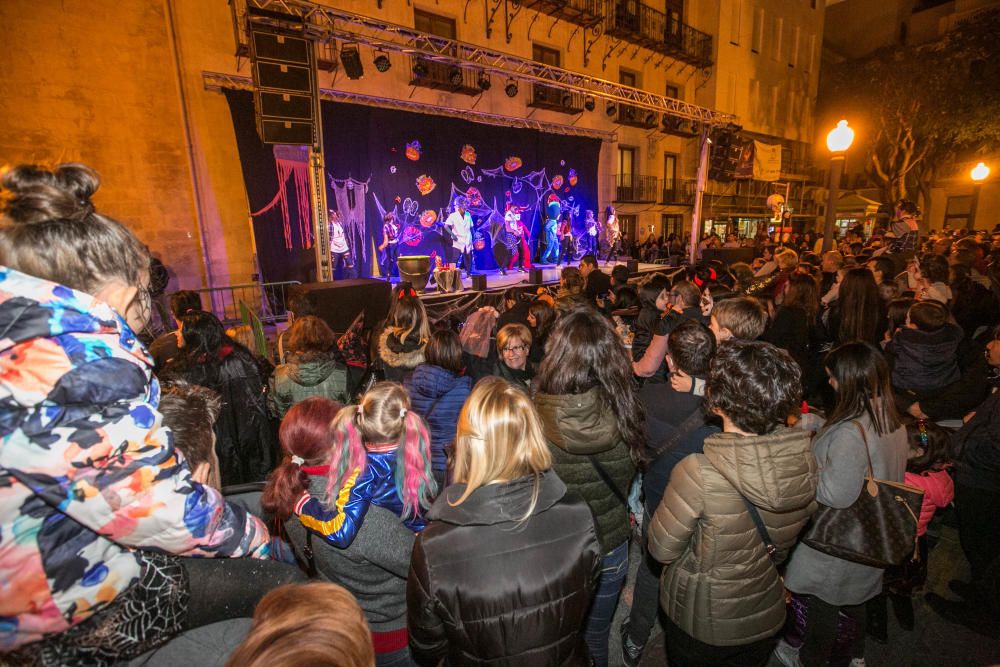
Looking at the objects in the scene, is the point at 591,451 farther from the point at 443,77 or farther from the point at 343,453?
the point at 443,77

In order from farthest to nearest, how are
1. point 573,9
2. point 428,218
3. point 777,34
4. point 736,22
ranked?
1. point 777,34
2. point 736,22
3. point 573,9
4. point 428,218

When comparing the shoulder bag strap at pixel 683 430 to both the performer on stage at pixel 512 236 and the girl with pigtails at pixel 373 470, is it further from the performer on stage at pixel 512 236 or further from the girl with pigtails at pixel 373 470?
the performer on stage at pixel 512 236

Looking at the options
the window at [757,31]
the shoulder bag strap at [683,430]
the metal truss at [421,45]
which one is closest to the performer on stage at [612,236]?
the metal truss at [421,45]

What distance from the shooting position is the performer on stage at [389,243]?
11688mm

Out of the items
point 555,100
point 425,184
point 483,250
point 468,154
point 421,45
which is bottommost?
point 483,250

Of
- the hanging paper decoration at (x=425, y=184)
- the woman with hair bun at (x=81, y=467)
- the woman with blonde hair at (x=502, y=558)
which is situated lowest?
the woman with blonde hair at (x=502, y=558)

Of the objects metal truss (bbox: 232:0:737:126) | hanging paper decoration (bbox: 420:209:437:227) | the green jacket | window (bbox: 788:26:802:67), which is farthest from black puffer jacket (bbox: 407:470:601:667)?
window (bbox: 788:26:802:67)

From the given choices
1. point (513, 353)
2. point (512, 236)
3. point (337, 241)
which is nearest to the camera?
point (513, 353)

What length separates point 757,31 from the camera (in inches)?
802

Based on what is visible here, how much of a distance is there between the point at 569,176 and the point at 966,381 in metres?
14.0

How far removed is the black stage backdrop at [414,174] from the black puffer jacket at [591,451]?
378 inches

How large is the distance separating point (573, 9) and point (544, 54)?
62.4 inches

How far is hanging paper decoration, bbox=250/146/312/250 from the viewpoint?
9.62m

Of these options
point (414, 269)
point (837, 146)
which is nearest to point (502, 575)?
point (837, 146)
